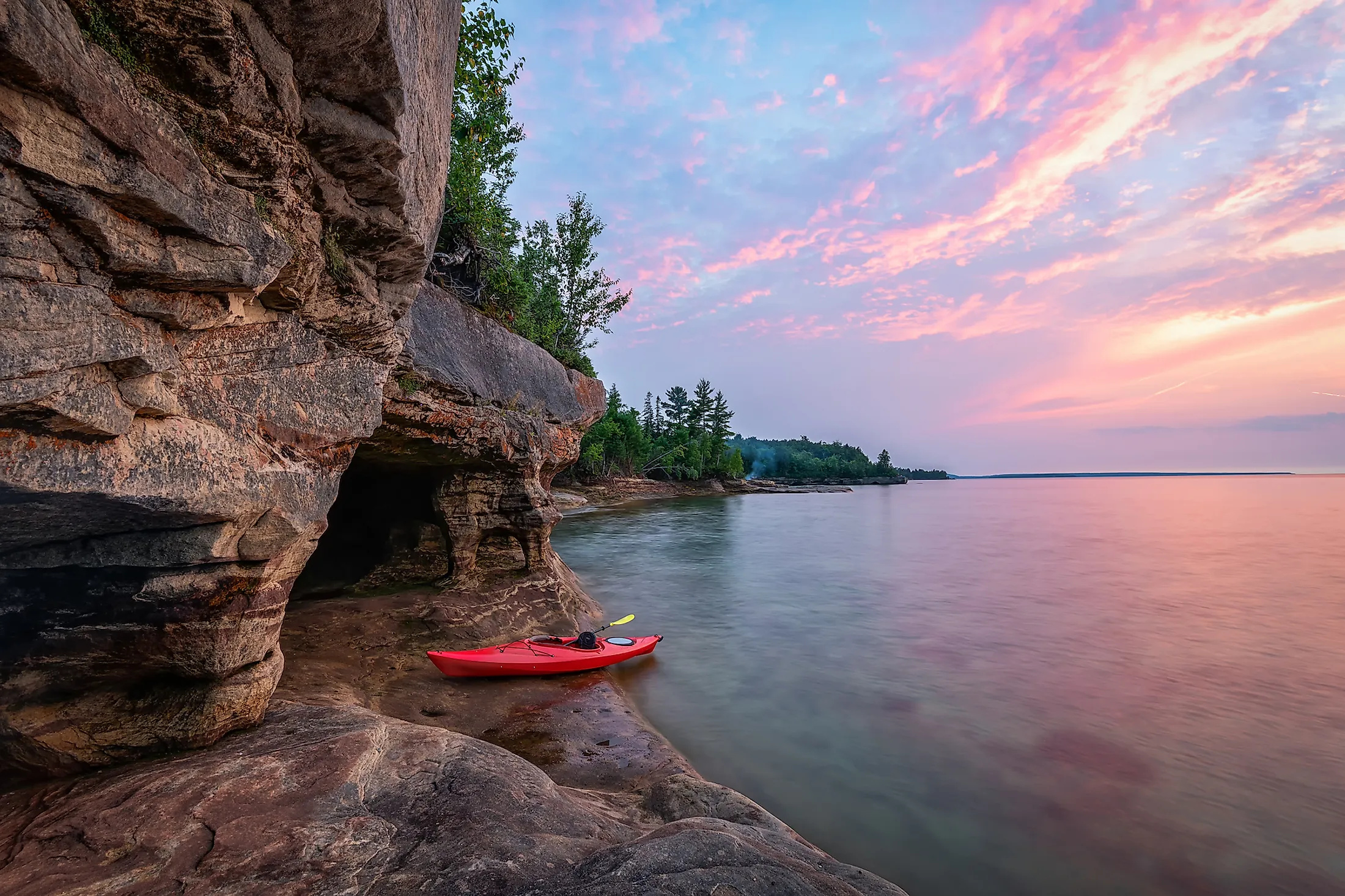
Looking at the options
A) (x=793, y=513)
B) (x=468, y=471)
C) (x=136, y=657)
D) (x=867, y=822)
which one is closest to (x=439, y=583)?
(x=468, y=471)

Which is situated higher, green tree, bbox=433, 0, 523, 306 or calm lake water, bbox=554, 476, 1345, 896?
green tree, bbox=433, 0, 523, 306

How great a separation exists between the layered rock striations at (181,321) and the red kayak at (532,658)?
146 inches

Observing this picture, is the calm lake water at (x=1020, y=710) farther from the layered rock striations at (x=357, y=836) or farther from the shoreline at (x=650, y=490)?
the shoreline at (x=650, y=490)

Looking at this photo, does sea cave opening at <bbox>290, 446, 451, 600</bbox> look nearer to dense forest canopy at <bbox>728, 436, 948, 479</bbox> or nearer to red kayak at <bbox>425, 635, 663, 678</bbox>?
red kayak at <bbox>425, 635, 663, 678</bbox>

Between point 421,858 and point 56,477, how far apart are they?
3369 millimetres

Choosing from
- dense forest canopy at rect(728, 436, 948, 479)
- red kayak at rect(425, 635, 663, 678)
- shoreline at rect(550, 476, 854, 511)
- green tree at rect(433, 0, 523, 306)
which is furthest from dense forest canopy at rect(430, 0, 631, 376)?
dense forest canopy at rect(728, 436, 948, 479)

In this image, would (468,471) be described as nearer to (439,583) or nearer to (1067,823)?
(439,583)

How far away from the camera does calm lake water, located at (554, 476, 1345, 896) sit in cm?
686

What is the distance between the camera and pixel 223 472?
4777 mm

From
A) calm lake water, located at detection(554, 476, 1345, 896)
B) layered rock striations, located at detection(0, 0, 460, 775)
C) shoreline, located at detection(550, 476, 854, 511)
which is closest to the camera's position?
layered rock striations, located at detection(0, 0, 460, 775)

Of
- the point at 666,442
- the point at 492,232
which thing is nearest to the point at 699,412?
the point at 666,442

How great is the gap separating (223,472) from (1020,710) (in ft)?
42.0

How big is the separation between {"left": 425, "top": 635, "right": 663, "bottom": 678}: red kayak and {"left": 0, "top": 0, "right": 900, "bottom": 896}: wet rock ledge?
202cm

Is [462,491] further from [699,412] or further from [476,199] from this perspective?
[699,412]
